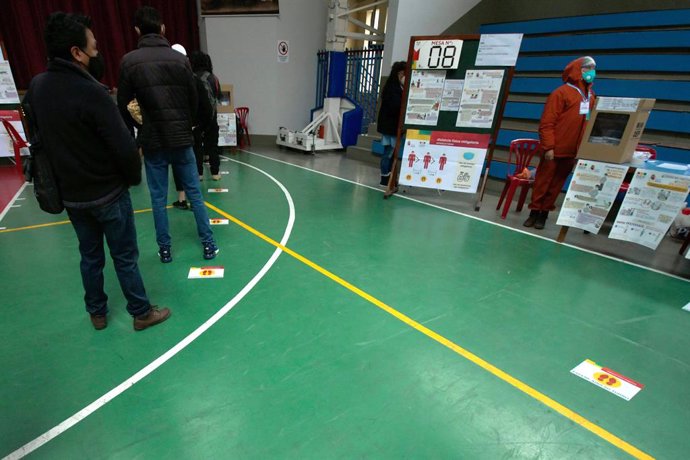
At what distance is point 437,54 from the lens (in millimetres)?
4734

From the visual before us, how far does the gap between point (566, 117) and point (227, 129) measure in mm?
6577

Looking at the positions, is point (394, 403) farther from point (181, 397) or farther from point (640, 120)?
point (640, 120)

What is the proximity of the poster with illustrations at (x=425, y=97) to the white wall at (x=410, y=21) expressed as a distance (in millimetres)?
2715

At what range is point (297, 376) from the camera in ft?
6.47

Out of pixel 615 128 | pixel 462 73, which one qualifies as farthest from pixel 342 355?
pixel 462 73

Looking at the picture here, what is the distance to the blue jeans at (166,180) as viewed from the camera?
2818 millimetres

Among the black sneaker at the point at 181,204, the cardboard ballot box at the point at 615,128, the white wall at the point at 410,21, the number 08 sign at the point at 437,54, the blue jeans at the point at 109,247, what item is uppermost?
the white wall at the point at 410,21

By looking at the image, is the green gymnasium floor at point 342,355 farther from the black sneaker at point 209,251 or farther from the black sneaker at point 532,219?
the black sneaker at point 532,219

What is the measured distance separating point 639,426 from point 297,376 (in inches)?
69.7

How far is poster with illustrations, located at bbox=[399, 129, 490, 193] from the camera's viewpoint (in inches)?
194

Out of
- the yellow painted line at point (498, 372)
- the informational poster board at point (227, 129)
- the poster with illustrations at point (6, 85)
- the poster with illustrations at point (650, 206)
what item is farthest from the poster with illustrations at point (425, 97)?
the poster with illustrations at point (6, 85)

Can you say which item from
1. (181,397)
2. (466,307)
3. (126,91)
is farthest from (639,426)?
(126,91)

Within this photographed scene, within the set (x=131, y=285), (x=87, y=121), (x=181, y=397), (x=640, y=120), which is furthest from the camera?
(x=640, y=120)

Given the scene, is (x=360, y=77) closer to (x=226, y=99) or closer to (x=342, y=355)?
(x=226, y=99)
